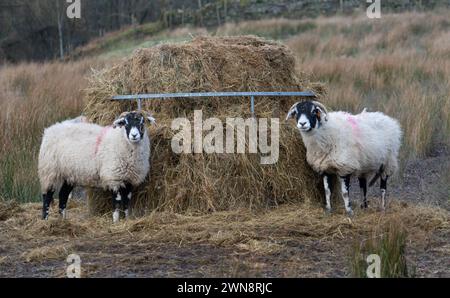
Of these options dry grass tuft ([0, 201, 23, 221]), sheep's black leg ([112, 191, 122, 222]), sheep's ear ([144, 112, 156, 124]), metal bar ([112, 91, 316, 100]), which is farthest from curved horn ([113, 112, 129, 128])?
dry grass tuft ([0, 201, 23, 221])

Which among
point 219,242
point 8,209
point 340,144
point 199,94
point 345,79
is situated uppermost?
point 199,94

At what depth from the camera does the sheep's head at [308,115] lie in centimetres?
909

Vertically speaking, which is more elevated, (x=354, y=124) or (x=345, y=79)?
(x=354, y=124)

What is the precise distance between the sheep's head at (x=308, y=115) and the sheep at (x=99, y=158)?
176 centimetres

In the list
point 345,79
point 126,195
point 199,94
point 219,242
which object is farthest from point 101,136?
point 345,79

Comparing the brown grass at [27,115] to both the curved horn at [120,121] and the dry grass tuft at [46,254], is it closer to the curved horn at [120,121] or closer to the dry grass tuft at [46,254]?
the curved horn at [120,121]

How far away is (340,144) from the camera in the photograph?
31.1ft

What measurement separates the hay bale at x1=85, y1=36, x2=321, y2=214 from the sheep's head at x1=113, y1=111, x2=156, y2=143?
53 centimetres

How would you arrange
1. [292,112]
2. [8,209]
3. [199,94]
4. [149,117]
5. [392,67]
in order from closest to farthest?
[292,112], [149,117], [199,94], [8,209], [392,67]

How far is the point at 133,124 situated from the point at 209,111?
1.15 m

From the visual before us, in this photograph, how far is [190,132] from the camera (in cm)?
968

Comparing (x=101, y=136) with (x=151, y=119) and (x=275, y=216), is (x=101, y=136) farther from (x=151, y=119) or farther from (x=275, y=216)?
(x=275, y=216)

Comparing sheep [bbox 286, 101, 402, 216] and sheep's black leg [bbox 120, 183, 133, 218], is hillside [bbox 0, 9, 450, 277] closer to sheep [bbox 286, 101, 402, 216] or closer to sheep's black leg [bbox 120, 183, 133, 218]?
sheep's black leg [bbox 120, 183, 133, 218]

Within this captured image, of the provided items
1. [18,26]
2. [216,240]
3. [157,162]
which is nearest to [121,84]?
[157,162]
